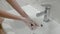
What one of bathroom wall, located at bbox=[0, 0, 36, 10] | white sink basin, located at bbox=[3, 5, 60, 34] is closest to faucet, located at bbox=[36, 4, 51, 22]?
white sink basin, located at bbox=[3, 5, 60, 34]

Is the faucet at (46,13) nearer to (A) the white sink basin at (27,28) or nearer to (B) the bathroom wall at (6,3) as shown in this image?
(A) the white sink basin at (27,28)

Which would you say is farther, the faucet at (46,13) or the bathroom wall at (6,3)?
the bathroom wall at (6,3)

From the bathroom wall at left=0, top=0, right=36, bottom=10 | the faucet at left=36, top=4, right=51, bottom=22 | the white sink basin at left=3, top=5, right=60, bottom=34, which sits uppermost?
the bathroom wall at left=0, top=0, right=36, bottom=10

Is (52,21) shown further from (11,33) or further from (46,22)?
(11,33)

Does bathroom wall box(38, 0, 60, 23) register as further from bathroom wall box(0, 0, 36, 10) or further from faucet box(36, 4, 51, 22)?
bathroom wall box(0, 0, 36, 10)

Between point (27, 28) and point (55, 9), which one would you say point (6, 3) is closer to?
point (27, 28)

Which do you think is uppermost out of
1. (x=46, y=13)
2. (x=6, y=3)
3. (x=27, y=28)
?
(x=6, y=3)

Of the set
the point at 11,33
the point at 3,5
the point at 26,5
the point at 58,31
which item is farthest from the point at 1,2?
the point at 58,31

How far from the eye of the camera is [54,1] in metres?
0.90

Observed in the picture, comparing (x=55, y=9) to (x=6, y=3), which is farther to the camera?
(x=6, y=3)

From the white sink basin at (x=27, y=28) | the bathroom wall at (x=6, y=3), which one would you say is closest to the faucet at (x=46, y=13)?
the white sink basin at (x=27, y=28)

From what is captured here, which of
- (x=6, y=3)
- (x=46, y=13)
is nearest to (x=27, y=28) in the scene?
(x=46, y=13)

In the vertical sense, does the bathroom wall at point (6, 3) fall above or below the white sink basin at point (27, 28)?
above

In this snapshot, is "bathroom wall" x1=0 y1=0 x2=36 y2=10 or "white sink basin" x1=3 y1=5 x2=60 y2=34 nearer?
"white sink basin" x1=3 y1=5 x2=60 y2=34
